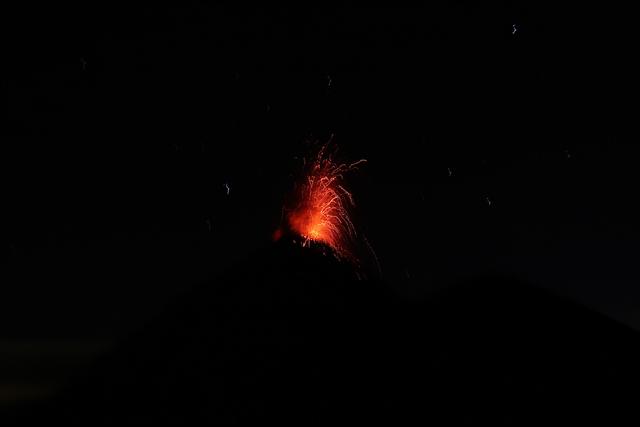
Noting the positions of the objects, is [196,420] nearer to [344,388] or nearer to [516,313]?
[344,388]

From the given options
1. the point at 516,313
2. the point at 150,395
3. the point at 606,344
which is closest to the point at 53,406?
the point at 150,395

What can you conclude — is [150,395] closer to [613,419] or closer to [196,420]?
[196,420]

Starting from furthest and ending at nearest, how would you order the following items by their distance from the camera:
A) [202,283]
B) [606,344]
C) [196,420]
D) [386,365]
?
[202,283], [606,344], [386,365], [196,420]

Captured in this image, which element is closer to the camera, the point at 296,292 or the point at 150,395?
the point at 150,395

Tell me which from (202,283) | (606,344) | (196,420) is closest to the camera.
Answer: (196,420)

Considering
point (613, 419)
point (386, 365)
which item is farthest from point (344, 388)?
point (613, 419)

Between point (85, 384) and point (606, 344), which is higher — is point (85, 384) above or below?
above

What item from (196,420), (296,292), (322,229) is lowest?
(196,420)
